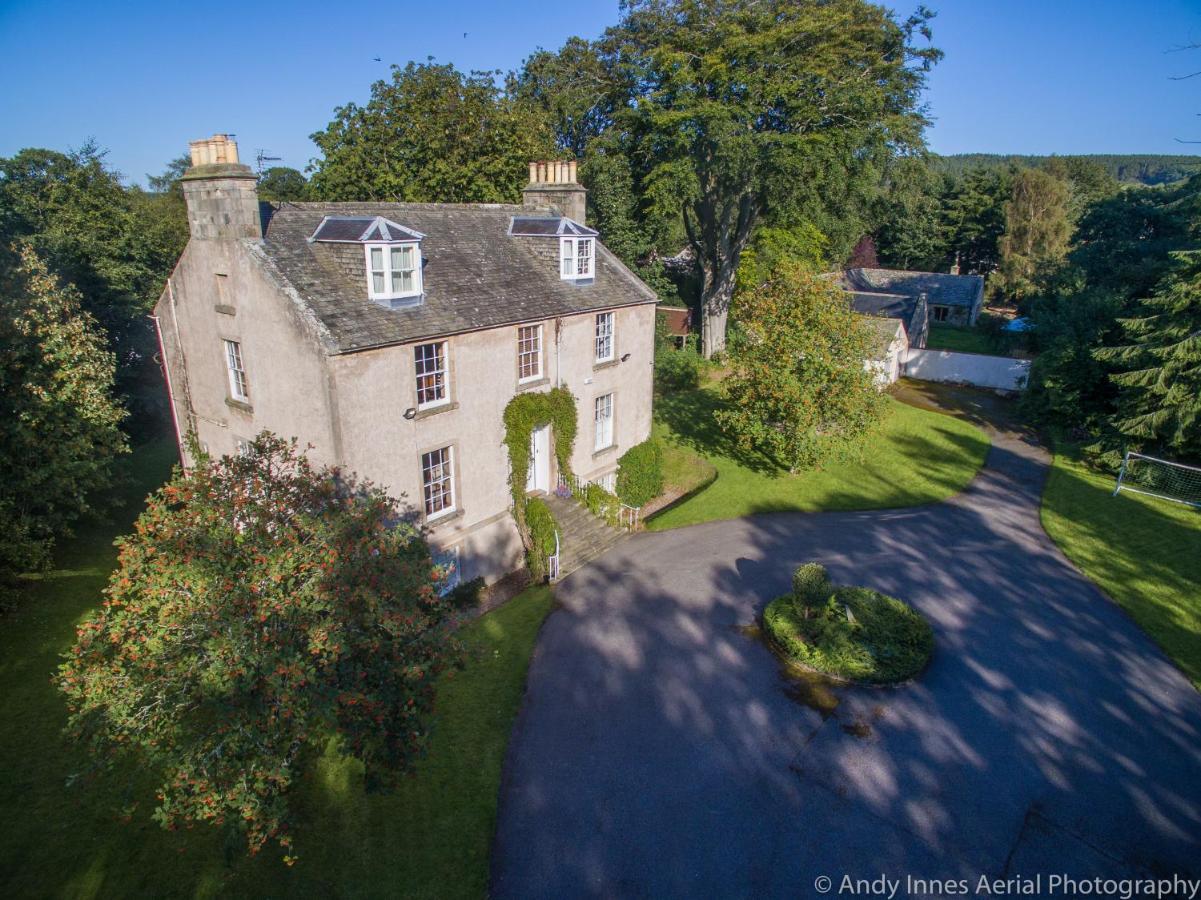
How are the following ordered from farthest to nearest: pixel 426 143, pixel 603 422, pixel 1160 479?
pixel 426 143 < pixel 1160 479 < pixel 603 422

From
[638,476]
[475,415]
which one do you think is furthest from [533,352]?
[638,476]

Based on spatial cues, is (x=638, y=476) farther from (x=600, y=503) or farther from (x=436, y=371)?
(x=436, y=371)

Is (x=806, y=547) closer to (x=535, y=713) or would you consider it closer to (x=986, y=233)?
(x=535, y=713)

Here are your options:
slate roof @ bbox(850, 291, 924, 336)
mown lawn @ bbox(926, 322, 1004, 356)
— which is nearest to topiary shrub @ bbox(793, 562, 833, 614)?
slate roof @ bbox(850, 291, 924, 336)

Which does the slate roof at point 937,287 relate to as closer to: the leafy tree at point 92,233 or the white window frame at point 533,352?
the white window frame at point 533,352

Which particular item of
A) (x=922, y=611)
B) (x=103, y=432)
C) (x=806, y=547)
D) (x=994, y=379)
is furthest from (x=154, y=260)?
(x=994, y=379)

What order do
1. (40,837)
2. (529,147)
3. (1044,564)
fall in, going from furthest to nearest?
(529,147) → (1044,564) → (40,837)

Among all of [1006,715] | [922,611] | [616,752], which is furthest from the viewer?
[922,611]
